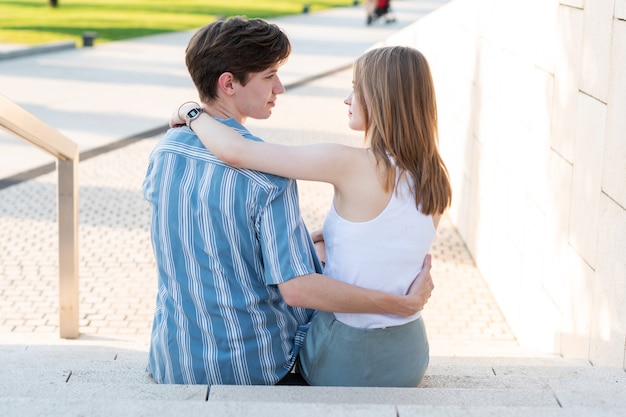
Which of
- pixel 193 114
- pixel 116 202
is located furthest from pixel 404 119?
pixel 116 202

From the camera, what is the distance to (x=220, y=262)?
118 inches

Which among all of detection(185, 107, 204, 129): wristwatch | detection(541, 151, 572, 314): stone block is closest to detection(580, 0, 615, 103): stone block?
detection(541, 151, 572, 314): stone block

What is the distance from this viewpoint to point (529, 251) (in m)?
5.52

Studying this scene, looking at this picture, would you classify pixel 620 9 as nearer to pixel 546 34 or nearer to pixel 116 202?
pixel 546 34

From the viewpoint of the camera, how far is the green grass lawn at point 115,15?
78.5 feet

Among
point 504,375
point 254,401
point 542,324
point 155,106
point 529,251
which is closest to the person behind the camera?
point 254,401

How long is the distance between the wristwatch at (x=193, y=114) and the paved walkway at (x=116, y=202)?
2.18 m

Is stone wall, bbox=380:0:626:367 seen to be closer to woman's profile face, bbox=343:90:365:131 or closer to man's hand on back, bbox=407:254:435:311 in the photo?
man's hand on back, bbox=407:254:435:311

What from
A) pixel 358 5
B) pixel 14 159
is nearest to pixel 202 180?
pixel 14 159

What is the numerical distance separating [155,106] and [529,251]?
30.7 ft

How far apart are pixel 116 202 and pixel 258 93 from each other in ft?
19.9

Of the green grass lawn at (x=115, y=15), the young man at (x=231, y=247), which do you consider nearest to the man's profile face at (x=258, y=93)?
the young man at (x=231, y=247)

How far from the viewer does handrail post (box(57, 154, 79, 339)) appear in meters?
5.12

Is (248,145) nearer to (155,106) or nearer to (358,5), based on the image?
(155,106)
